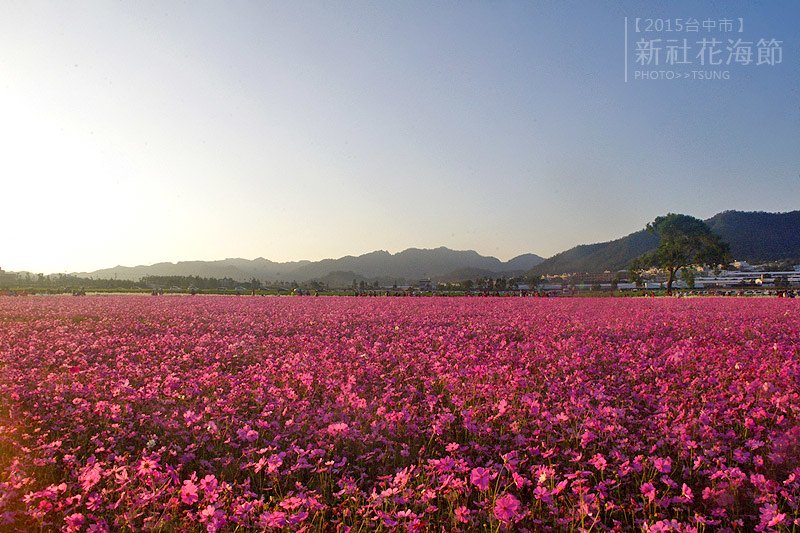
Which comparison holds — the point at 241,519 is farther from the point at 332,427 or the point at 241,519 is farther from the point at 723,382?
the point at 723,382

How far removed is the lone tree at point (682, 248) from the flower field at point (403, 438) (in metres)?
56.2

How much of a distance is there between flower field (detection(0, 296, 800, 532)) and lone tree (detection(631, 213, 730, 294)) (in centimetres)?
5623

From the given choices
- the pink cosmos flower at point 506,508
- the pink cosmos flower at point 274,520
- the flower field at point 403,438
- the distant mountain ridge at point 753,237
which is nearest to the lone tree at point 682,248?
the flower field at point 403,438

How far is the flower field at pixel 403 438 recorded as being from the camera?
3451 millimetres

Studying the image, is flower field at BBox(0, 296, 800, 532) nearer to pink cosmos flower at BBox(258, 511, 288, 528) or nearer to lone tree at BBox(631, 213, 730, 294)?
pink cosmos flower at BBox(258, 511, 288, 528)

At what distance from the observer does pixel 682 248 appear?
195ft

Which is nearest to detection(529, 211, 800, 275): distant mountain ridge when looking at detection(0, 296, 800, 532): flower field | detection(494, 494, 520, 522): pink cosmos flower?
detection(0, 296, 800, 532): flower field

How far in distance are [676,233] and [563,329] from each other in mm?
57503

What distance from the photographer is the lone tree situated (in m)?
57.9

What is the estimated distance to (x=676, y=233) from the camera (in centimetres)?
6219

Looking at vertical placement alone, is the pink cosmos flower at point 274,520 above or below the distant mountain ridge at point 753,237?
below

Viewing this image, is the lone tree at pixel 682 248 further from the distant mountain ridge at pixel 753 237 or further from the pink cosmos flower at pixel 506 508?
the distant mountain ridge at pixel 753 237

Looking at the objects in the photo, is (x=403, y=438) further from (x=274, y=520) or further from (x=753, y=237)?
(x=753, y=237)

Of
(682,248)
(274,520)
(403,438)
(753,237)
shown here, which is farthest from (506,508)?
(753,237)
